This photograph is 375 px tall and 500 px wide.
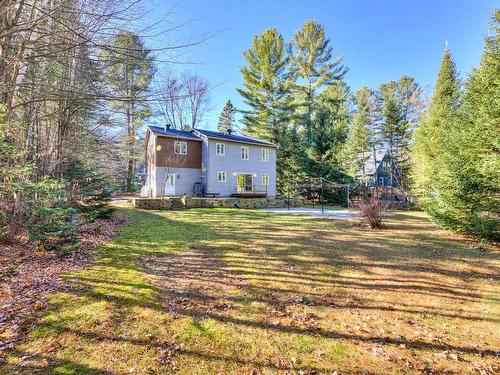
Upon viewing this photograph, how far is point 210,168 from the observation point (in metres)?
20.3

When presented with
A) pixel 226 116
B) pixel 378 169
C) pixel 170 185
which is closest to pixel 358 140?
pixel 378 169

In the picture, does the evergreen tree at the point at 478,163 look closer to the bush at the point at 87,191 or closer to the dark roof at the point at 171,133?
the bush at the point at 87,191

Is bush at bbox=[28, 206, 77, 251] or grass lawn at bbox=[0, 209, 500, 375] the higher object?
bush at bbox=[28, 206, 77, 251]

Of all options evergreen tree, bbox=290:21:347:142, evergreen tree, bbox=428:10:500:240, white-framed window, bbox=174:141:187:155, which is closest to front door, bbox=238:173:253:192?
white-framed window, bbox=174:141:187:155

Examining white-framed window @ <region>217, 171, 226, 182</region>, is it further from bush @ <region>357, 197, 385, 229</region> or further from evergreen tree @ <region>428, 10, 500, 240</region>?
evergreen tree @ <region>428, 10, 500, 240</region>

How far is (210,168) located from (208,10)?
16.8 m

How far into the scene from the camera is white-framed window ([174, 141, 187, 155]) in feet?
65.4

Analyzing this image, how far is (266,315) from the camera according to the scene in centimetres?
354

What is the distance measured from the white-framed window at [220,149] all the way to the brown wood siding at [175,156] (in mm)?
1514

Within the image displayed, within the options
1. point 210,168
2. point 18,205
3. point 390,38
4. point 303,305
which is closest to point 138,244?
point 18,205

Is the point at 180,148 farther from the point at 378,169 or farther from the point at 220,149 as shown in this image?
the point at 378,169

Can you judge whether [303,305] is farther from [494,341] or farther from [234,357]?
[494,341]

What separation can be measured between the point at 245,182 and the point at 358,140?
1306 cm

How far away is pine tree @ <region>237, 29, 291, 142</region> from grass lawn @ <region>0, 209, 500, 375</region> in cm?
2396
